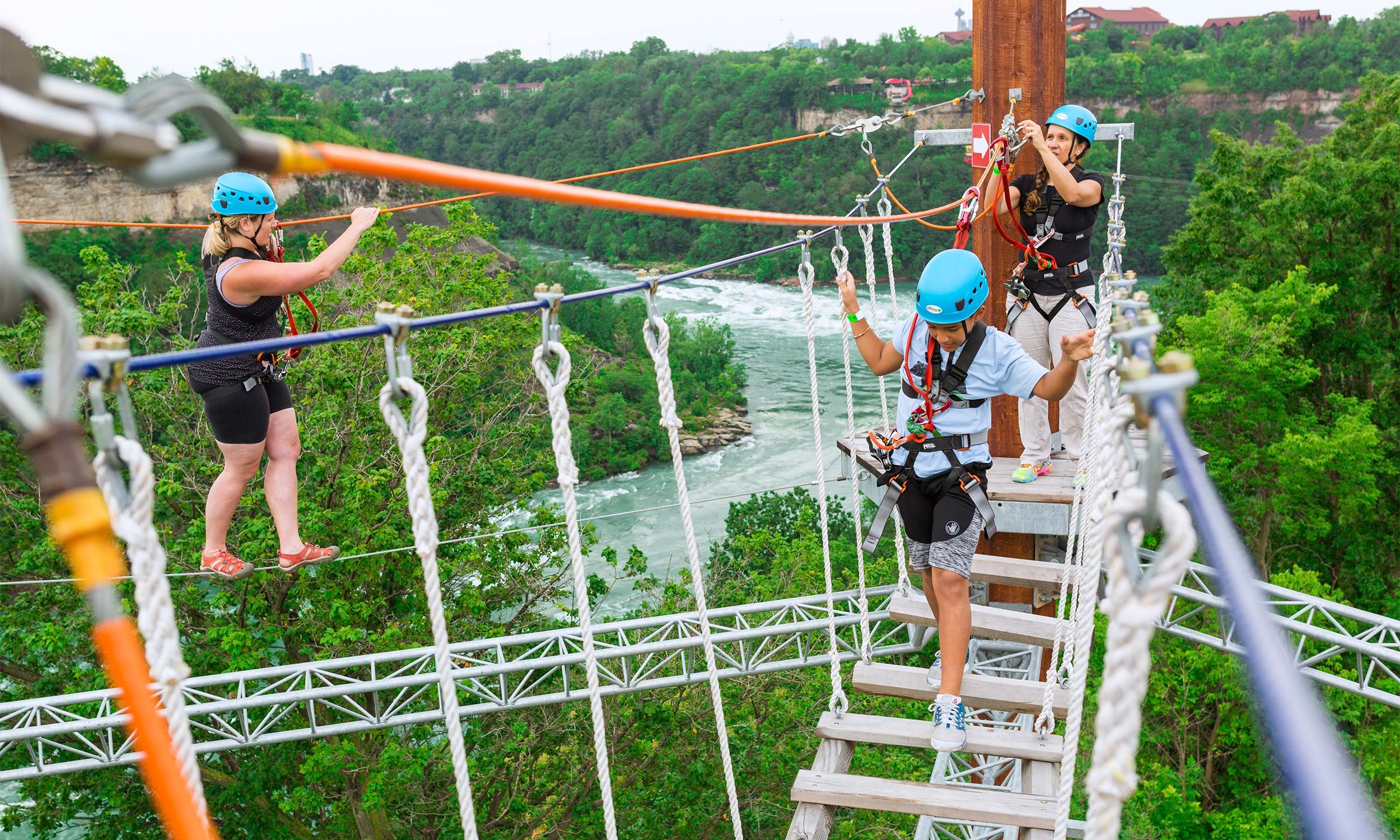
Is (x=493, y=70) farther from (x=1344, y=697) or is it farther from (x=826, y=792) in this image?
(x=826, y=792)

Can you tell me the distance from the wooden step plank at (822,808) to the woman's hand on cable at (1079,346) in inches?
50.0

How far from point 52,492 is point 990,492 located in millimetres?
3629

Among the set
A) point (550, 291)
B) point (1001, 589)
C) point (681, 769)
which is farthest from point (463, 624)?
point (550, 291)

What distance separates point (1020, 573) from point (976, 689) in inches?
32.2

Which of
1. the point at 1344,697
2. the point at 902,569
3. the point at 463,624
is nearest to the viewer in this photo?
the point at 902,569

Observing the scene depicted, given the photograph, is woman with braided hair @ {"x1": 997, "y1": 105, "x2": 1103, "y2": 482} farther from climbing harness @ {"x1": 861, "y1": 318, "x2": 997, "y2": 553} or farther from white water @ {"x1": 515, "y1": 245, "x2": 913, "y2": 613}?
white water @ {"x1": 515, "y1": 245, "x2": 913, "y2": 613}

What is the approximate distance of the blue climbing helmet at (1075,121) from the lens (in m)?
3.70

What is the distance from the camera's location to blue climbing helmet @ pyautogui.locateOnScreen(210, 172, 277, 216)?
2824mm

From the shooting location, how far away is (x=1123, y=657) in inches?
43.9

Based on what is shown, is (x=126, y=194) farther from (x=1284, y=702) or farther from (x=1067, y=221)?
(x=1284, y=702)

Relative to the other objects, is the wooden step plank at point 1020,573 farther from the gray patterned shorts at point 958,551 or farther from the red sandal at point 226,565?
the red sandal at point 226,565

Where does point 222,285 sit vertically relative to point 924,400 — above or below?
above

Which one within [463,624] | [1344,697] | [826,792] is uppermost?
[826,792]

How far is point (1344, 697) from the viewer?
41.8 feet
